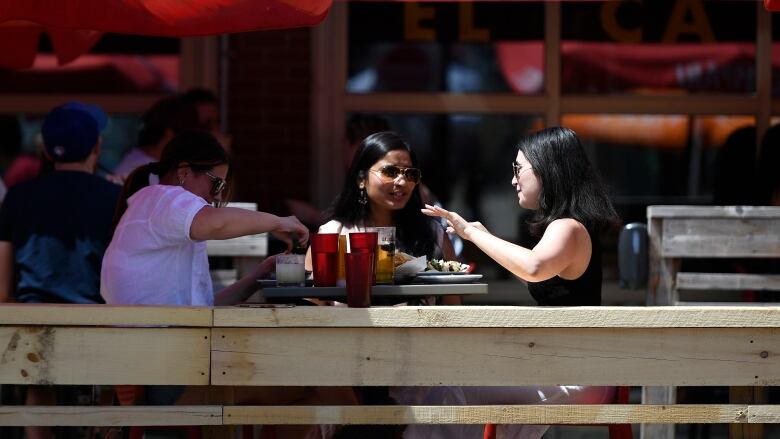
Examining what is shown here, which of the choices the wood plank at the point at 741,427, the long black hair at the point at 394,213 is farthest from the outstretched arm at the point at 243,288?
the wood plank at the point at 741,427

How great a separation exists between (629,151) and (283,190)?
2.01 m

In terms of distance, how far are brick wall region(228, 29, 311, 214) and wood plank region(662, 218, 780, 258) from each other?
7.89 feet

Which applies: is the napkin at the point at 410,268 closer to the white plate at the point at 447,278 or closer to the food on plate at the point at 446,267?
the white plate at the point at 447,278

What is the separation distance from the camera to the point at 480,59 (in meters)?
7.21

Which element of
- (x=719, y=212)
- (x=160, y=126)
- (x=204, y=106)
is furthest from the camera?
(x=204, y=106)

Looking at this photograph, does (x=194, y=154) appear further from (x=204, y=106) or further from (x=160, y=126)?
(x=204, y=106)

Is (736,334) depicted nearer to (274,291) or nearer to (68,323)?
(274,291)

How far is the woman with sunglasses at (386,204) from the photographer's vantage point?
4973 millimetres

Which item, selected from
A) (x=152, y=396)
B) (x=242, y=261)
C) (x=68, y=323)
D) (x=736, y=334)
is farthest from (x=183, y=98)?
(x=736, y=334)

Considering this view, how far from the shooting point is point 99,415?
342cm

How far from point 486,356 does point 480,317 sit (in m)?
0.11

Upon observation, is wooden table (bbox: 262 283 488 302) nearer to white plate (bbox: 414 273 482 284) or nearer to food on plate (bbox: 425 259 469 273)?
white plate (bbox: 414 273 482 284)

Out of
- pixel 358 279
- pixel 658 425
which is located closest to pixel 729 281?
A: pixel 658 425

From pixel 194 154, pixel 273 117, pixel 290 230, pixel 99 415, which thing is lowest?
pixel 99 415
